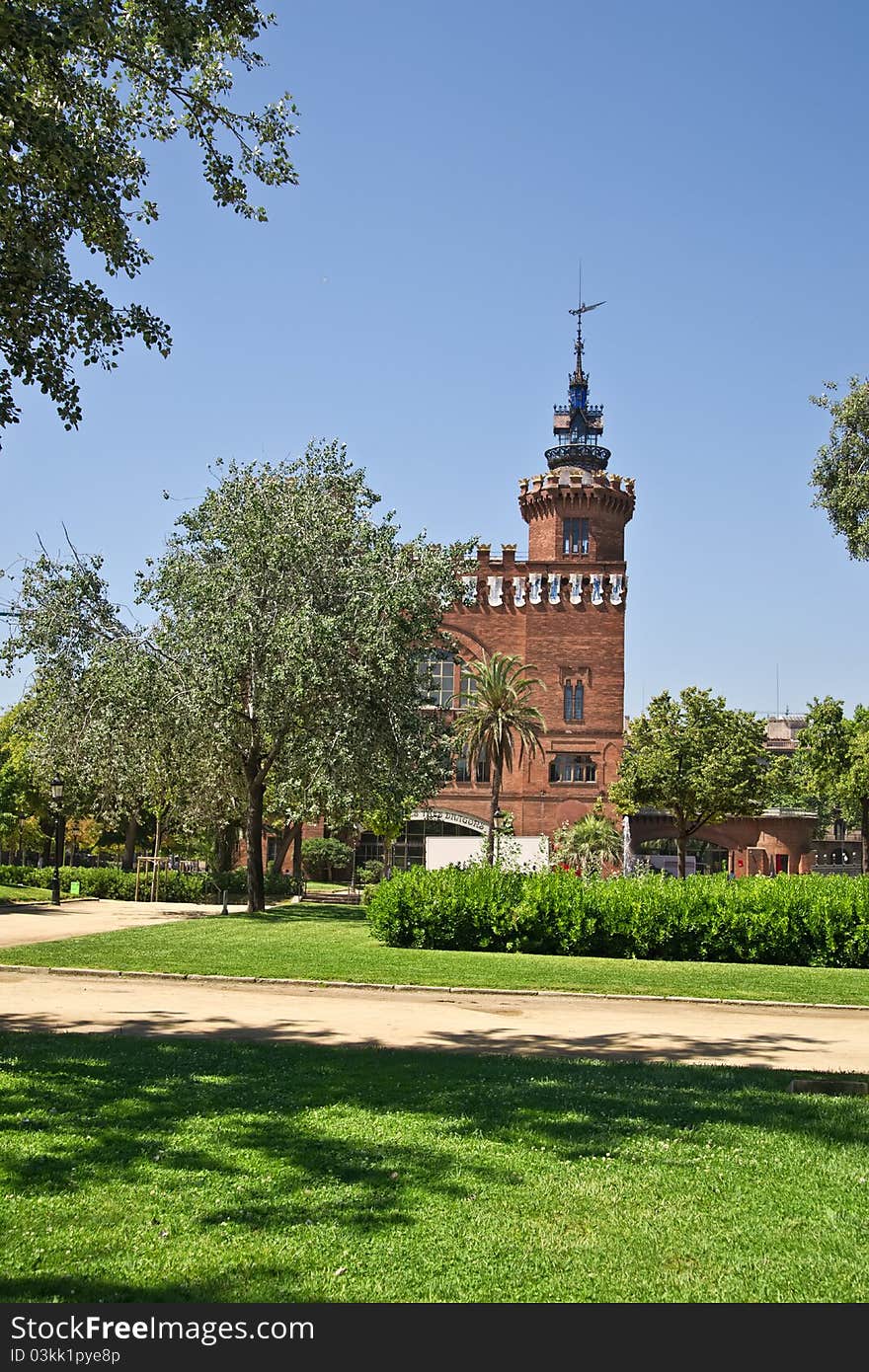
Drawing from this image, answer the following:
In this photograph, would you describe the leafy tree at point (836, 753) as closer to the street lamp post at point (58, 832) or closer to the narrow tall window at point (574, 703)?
the narrow tall window at point (574, 703)

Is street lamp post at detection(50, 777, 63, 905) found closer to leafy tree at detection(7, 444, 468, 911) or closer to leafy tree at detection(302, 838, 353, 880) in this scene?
leafy tree at detection(7, 444, 468, 911)

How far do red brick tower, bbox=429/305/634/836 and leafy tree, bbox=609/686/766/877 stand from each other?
467 cm

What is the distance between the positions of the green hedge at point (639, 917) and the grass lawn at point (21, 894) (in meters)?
16.0

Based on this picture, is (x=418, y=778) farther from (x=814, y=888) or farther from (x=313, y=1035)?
(x=313, y=1035)

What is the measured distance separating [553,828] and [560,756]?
376 cm

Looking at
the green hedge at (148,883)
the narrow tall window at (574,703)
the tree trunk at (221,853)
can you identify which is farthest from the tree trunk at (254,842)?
the narrow tall window at (574,703)

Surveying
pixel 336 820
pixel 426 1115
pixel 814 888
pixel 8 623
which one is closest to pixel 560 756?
pixel 336 820

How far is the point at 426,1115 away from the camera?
24.1 ft

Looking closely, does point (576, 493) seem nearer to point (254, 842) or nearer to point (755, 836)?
point (755, 836)

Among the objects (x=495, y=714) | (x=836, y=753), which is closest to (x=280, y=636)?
(x=495, y=714)

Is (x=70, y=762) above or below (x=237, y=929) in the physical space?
above

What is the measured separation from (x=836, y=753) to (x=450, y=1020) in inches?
1373

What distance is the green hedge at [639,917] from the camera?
Result: 19047 millimetres

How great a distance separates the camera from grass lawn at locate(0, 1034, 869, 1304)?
480 cm
